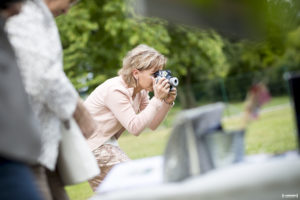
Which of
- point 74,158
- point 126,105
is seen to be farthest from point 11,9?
point 126,105

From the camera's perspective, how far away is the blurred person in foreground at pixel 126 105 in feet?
7.22

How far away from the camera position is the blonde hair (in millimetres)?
2412

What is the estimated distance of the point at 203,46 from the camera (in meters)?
12.9

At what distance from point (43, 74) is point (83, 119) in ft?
1.13

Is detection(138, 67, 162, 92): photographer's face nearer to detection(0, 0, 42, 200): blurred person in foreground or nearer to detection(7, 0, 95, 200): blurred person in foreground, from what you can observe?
detection(7, 0, 95, 200): blurred person in foreground

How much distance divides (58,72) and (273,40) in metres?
0.72

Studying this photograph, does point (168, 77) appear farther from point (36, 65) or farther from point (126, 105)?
point (36, 65)

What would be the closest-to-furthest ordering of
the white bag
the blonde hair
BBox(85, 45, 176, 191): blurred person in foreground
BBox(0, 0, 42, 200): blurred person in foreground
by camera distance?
BBox(0, 0, 42, 200): blurred person in foreground, the white bag, BBox(85, 45, 176, 191): blurred person in foreground, the blonde hair

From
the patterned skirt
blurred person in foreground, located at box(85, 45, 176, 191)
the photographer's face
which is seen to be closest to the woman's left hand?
blurred person in foreground, located at box(85, 45, 176, 191)

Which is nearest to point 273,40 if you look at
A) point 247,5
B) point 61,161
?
point 247,5

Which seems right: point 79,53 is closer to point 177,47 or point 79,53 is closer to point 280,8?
point 177,47

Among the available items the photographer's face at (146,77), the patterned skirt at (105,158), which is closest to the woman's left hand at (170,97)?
the photographer's face at (146,77)

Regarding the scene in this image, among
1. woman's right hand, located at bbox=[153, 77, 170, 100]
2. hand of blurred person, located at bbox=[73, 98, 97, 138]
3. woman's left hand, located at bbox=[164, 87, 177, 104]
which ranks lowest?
woman's left hand, located at bbox=[164, 87, 177, 104]

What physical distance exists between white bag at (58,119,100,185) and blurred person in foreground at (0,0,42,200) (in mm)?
270
